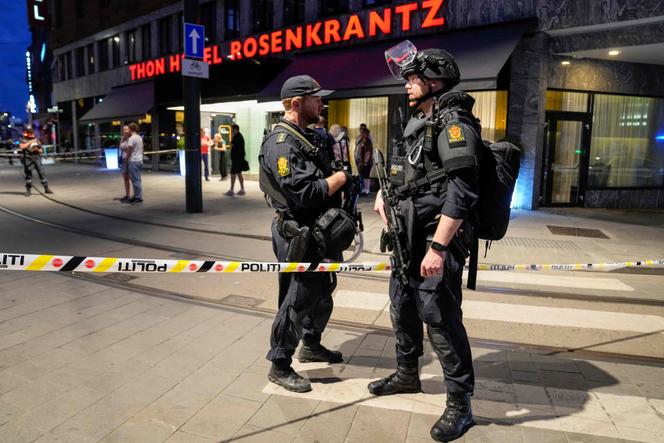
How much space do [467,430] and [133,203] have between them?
35.7ft

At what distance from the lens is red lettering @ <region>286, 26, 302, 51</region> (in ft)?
51.3

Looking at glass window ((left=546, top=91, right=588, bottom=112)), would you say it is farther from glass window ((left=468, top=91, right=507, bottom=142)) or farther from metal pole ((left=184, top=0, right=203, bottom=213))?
metal pole ((left=184, top=0, right=203, bottom=213))

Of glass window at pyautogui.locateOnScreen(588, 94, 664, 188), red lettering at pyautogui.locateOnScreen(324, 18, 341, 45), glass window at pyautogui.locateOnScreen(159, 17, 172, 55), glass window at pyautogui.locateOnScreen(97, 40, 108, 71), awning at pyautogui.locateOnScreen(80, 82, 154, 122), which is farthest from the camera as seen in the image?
glass window at pyautogui.locateOnScreen(97, 40, 108, 71)

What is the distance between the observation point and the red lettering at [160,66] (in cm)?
2164

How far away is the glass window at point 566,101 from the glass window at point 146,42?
18.2 meters

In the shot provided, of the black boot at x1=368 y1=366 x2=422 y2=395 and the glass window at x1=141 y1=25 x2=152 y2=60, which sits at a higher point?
the glass window at x1=141 y1=25 x2=152 y2=60

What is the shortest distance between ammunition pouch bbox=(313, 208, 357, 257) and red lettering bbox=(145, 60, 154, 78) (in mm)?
21807

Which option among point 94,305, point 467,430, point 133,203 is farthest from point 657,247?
point 133,203

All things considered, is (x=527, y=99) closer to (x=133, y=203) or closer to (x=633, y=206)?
(x=633, y=206)

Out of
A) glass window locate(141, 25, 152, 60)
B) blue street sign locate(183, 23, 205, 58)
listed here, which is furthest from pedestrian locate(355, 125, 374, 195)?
glass window locate(141, 25, 152, 60)

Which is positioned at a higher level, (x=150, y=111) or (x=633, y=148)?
(x=150, y=111)

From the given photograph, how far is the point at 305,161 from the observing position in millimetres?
3105

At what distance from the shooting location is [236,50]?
18.0 m

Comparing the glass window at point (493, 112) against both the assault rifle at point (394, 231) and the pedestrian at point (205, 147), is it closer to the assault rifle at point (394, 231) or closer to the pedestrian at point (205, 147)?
the pedestrian at point (205, 147)
